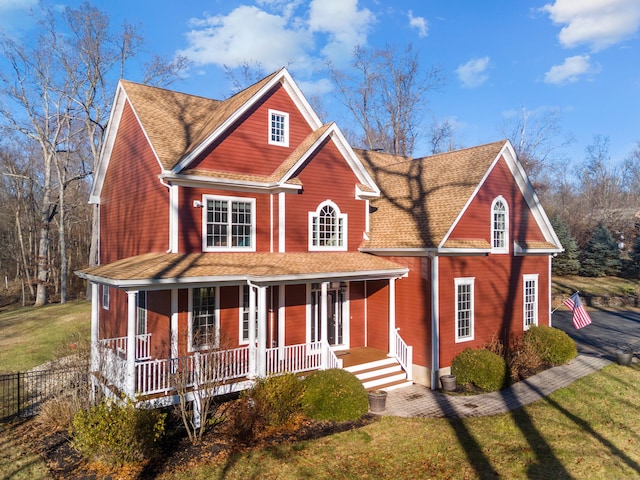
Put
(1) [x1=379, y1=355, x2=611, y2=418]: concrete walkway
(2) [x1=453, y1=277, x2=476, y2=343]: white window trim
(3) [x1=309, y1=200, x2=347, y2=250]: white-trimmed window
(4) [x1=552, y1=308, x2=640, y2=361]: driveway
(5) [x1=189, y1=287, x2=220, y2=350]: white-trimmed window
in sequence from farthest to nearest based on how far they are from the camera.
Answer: (4) [x1=552, y1=308, x2=640, y2=361]: driveway < (3) [x1=309, y1=200, x2=347, y2=250]: white-trimmed window < (2) [x1=453, y1=277, x2=476, y2=343]: white window trim < (5) [x1=189, y1=287, x2=220, y2=350]: white-trimmed window < (1) [x1=379, y1=355, x2=611, y2=418]: concrete walkway

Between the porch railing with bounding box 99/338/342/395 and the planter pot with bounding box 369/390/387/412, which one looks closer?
the porch railing with bounding box 99/338/342/395

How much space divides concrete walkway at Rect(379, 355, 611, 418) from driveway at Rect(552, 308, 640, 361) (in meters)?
4.64

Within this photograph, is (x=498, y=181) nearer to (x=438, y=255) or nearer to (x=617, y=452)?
(x=438, y=255)

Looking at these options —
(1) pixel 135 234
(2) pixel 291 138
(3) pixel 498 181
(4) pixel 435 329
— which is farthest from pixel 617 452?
(1) pixel 135 234

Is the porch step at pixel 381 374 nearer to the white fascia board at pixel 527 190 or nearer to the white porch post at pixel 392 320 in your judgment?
the white porch post at pixel 392 320

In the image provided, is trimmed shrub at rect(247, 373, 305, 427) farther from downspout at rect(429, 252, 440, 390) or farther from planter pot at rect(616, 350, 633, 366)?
planter pot at rect(616, 350, 633, 366)

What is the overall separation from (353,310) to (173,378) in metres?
7.70

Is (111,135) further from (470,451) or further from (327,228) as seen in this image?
(470,451)

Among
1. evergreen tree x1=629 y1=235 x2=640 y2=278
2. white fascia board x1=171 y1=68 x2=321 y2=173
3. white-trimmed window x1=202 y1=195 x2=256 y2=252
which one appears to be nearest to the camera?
white fascia board x1=171 y1=68 x2=321 y2=173

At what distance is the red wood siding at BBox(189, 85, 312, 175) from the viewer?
13.9 metres

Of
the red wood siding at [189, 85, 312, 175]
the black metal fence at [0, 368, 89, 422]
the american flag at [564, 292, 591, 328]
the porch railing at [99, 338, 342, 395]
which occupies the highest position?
the red wood siding at [189, 85, 312, 175]

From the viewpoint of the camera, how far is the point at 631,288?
3472 centimetres

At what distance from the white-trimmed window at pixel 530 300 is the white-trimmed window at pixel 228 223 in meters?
11.6

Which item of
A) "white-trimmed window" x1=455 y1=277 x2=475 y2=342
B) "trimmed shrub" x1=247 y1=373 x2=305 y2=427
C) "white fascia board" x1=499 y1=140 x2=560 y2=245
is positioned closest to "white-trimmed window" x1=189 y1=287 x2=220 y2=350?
"trimmed shrub" x1=247 y1=373 x2=305 y2=427
